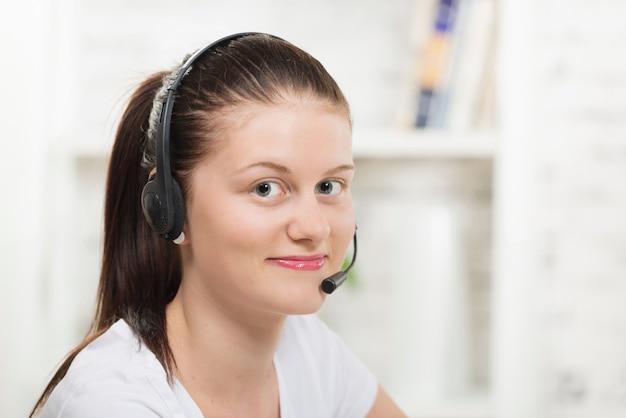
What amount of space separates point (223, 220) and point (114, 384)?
0.23 m

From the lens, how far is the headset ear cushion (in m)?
0.97

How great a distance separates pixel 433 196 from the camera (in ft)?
7.09

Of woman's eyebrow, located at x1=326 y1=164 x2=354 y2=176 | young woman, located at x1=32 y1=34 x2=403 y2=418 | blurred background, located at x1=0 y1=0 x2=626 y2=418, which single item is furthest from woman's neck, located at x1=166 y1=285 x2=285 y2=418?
blurred background, located at x1=0 y1=0 x2=626 y2=418

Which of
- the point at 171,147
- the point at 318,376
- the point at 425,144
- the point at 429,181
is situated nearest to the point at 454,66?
the point at 425,144

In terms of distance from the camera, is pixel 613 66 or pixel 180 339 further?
pixel 613 66

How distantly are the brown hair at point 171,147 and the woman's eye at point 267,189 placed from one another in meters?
0.08

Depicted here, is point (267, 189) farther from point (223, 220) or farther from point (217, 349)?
point (217, 349)

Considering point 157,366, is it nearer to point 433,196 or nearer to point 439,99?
point 439,99

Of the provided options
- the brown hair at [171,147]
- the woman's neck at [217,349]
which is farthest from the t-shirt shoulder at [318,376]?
the brown hair at [171,147]

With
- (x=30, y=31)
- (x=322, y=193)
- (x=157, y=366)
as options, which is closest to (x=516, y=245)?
(x=322, y=193)

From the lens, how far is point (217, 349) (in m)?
1.07

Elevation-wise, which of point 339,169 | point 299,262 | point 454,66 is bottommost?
point 299,262

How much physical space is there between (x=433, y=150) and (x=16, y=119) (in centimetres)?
96

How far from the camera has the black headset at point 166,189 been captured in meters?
0.95
